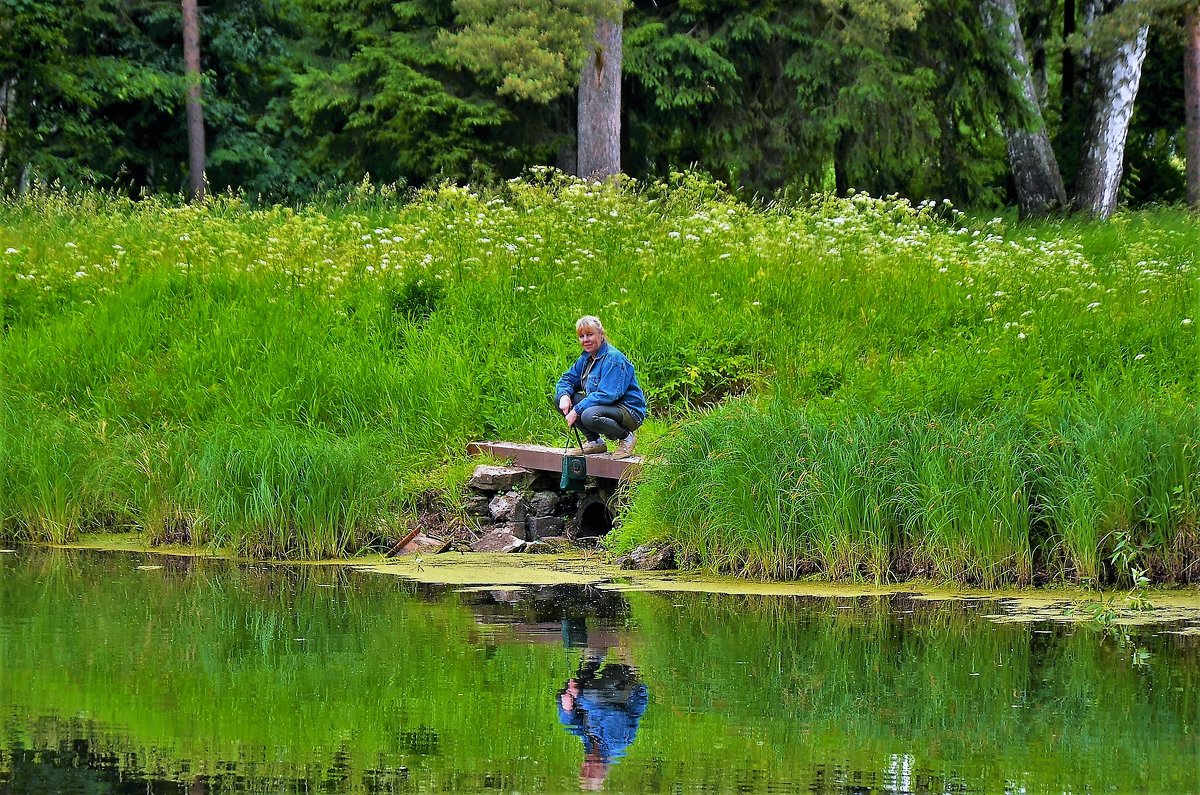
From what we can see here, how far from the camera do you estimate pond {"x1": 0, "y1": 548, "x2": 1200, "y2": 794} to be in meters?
5.54

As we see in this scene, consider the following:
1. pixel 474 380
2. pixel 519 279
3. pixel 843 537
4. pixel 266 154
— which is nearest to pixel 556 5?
pixel 519 279

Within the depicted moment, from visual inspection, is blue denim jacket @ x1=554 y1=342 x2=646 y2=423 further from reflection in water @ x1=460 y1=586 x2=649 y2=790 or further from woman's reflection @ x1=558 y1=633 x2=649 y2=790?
woman's reflection @ x1=558 y1=633 x2=649 y2=790

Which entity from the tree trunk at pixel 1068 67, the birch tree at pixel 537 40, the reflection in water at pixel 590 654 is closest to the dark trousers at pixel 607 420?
the reflection in water at pixel 590 654

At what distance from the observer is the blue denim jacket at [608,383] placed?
11703mm

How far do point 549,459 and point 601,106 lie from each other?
30.0 feet

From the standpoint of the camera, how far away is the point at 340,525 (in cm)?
1169

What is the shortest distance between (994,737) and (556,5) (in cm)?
1422

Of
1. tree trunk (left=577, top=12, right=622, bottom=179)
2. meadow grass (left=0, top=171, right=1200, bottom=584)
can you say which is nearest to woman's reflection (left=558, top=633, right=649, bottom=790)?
meadow grass (left=0, top=171, right=1200, bottom=584)

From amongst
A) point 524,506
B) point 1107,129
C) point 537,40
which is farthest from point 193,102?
point 524,506

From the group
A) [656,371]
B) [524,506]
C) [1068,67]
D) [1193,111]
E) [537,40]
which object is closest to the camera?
[524,506]

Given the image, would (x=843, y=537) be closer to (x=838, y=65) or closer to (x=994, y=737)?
(x=994, y=737)

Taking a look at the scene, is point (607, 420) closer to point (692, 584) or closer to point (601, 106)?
point (692, 584)

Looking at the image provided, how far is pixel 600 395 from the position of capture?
11703mm

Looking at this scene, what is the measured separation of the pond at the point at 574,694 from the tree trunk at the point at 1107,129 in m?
14.9
